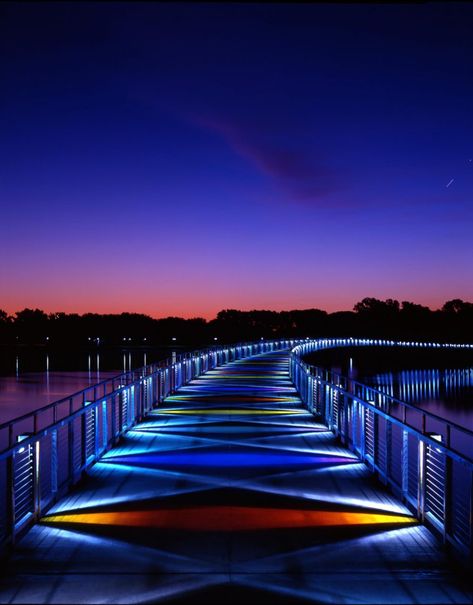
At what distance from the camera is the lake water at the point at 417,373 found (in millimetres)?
66000

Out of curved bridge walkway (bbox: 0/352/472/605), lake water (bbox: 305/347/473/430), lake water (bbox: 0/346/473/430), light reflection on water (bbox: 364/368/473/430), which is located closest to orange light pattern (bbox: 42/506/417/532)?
curved bridge walkway (bbox: 0/352/472/605)

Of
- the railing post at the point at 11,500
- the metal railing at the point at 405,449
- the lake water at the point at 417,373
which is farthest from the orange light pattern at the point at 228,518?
the lake water at the point at 417,373

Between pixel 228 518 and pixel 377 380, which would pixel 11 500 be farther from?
pixel 377 380

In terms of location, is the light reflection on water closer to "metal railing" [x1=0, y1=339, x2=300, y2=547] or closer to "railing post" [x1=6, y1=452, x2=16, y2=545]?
"metal railing" [x1=0, y1=339, x2=300, y2=547]

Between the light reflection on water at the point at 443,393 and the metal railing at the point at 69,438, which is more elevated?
the metal railing at the point at 69,438

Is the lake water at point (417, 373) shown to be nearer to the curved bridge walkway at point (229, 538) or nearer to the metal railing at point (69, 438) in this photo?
the metal railing at point (69, 438)

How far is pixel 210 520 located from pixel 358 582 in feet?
7.16

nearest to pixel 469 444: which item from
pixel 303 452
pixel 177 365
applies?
pixel 177 365

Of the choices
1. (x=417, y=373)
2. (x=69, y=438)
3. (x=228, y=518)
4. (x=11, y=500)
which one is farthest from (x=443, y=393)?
(x=11, y=500)

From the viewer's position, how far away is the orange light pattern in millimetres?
7227

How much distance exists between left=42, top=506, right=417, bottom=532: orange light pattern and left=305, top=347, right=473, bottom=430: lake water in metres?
45.9

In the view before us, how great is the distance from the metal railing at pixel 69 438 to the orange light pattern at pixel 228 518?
555 mm

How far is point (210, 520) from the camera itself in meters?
7.43

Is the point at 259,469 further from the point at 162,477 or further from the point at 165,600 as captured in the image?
the point at 165,600
